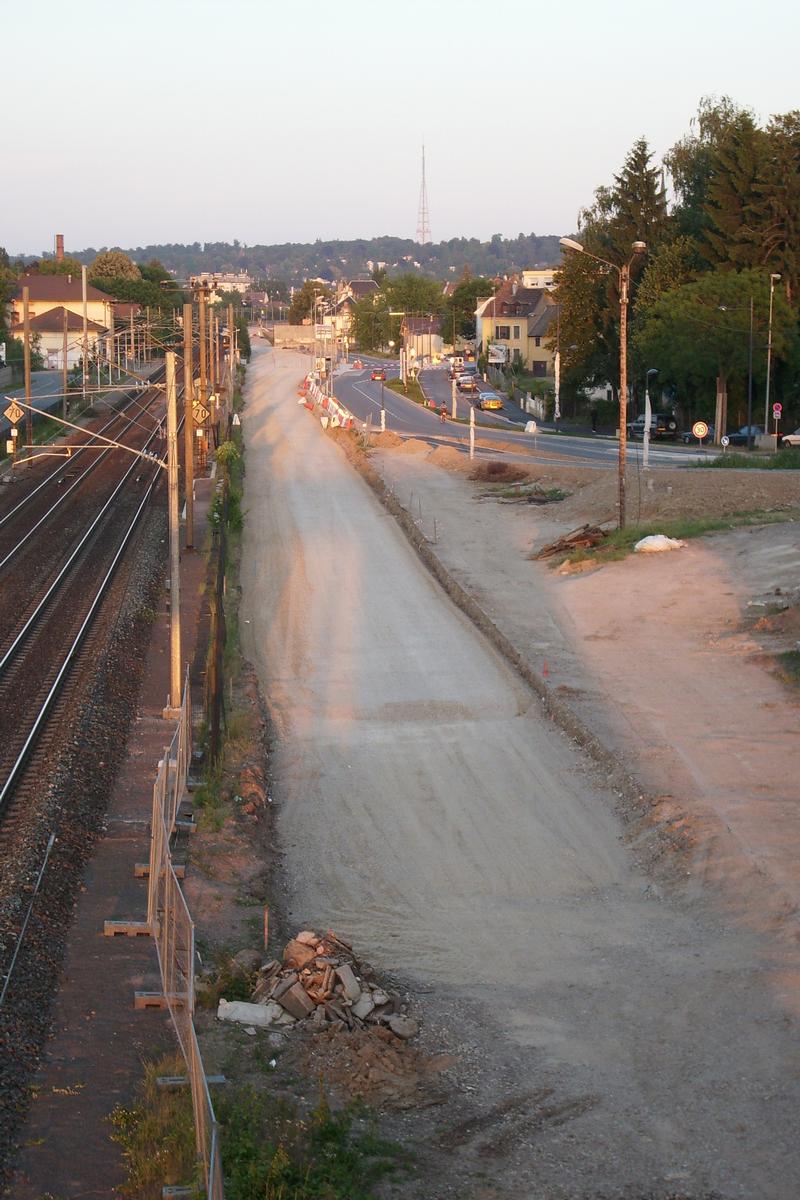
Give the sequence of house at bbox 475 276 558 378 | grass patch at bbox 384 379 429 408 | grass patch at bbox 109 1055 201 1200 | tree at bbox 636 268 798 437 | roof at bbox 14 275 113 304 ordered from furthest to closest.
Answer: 1. roof at bbox 14 275 113 304
2. house at bbox 475 276 558 378
3. grass patch at bbox 384 379 429 408
4. tree at bbox 636 268 798 437
5. grass patch at bbox 109 1055 201 1200

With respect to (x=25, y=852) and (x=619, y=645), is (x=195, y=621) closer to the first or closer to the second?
(x=619, y=645)

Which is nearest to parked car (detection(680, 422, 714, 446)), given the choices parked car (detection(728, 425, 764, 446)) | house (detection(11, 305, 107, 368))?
parked car (detection(728, 425, 764, 446))

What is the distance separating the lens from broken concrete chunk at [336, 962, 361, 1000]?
36.8ft

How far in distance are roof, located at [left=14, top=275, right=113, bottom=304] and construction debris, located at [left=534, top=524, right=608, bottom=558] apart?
3217 inches

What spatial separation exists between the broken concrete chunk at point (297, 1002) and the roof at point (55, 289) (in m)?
104

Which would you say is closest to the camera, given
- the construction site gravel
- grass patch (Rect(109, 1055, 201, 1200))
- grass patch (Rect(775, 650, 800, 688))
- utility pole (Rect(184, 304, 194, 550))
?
grass patch (Rect(109, 1055, 201, 1200))

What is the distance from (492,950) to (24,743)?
26.0 feet

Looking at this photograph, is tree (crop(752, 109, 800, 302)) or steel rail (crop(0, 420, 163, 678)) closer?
steel rail (crop(0, 420, 163, 678))

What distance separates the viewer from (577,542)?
115 ft

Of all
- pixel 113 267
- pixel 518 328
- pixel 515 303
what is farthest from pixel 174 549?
pixel 113 267

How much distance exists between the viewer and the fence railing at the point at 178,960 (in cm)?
802

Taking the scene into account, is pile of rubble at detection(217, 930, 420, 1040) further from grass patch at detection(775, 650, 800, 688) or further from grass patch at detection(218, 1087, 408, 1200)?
grass patch at detection(775, 650, 800, 688)

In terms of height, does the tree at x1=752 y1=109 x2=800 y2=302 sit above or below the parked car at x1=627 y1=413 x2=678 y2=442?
above

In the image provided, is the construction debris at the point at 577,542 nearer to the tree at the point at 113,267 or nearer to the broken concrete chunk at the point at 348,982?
the broken concrete chunk at the point at 348,982
